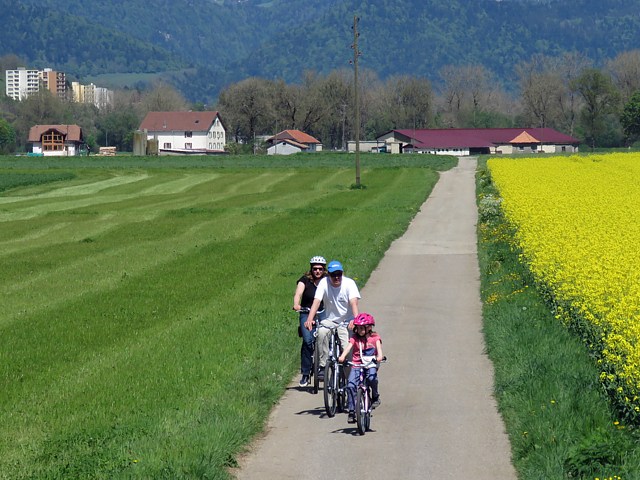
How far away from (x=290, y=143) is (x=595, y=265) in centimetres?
15550

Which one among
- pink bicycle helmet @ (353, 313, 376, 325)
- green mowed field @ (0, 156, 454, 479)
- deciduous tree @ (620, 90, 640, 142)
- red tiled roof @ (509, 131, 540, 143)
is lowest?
green mowed field @ (0, 156, 454, 479)

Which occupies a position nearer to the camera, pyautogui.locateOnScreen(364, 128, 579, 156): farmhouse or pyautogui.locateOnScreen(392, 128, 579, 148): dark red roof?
pyautogui.locateOnScreen(364, 128, 579, 156): farmhouse

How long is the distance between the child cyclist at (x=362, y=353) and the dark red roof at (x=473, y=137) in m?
165

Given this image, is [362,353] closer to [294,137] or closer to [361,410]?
[361,410]

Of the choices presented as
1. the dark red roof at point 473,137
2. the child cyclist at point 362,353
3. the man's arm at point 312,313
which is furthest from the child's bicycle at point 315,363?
the dark red roof at point 473,137

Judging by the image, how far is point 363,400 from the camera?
13.4 metres

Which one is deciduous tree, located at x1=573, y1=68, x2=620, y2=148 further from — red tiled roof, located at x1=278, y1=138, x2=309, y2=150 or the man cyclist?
the man cyclist

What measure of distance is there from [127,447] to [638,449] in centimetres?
515

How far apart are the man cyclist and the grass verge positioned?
218 cm

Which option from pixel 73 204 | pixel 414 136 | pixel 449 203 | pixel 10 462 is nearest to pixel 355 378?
pixel 10 462

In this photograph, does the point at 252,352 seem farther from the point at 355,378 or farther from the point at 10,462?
the point at 10,462

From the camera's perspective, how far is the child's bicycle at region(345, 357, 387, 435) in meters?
13.3

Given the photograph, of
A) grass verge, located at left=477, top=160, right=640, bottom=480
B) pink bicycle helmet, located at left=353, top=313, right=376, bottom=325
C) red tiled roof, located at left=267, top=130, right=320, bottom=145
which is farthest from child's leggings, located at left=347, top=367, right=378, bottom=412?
red tiled roof, located at left=267, top=130, right=320, bottom=145

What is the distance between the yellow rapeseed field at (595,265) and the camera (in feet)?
43.3
